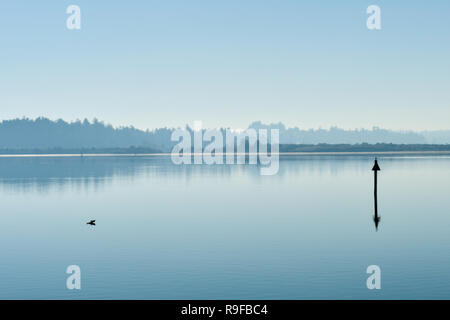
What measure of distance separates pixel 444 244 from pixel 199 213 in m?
25.7

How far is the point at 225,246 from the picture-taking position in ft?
122

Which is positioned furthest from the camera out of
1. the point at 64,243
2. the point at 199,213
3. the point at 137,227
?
the point at 199,213

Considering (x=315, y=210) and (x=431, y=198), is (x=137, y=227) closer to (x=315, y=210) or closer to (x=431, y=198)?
(x=315, y=210)

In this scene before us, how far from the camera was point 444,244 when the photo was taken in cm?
3719

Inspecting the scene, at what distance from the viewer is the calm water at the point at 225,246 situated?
26406 mm

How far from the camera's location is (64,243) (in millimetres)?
39562

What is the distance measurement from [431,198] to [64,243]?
153 ft

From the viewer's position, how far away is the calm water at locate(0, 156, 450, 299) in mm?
26406

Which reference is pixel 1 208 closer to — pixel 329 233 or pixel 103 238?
pixel 103 238
